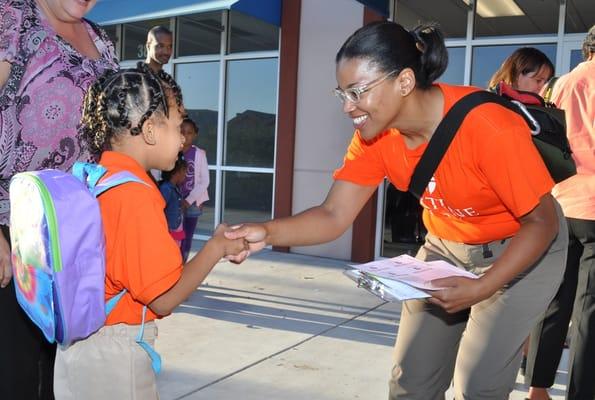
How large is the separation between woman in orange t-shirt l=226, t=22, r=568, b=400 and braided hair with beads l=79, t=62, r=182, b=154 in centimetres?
51

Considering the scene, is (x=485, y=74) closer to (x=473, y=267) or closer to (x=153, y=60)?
(x=153, y=60)

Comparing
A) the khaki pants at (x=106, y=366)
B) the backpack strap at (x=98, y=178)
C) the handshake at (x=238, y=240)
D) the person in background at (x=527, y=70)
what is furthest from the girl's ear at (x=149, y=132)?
the person in background at (x=527, y=70)

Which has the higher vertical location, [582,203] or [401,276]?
[582,203]

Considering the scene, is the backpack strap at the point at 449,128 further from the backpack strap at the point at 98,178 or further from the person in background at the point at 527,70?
the person in background at the point at 527,70

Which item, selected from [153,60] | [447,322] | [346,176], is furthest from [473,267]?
[153,60]

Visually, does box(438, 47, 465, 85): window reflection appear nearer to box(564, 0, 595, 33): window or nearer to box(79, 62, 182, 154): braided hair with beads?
box(564, 0, 595, 33): window

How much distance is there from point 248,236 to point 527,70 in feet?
7.32

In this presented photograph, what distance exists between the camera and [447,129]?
2.24m

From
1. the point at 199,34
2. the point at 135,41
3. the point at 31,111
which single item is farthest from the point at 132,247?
the point at 135,41

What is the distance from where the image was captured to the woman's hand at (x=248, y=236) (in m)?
2.26

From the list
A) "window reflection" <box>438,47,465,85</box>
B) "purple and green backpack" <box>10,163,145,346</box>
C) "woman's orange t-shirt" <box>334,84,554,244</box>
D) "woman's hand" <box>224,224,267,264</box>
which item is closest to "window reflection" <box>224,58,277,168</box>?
"window reflection" <box>438,47,465,85</box>

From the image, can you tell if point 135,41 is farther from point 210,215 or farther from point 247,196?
point 247,196

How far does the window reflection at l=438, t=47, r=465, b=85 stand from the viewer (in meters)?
7.59

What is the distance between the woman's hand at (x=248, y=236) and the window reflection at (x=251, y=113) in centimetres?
664
